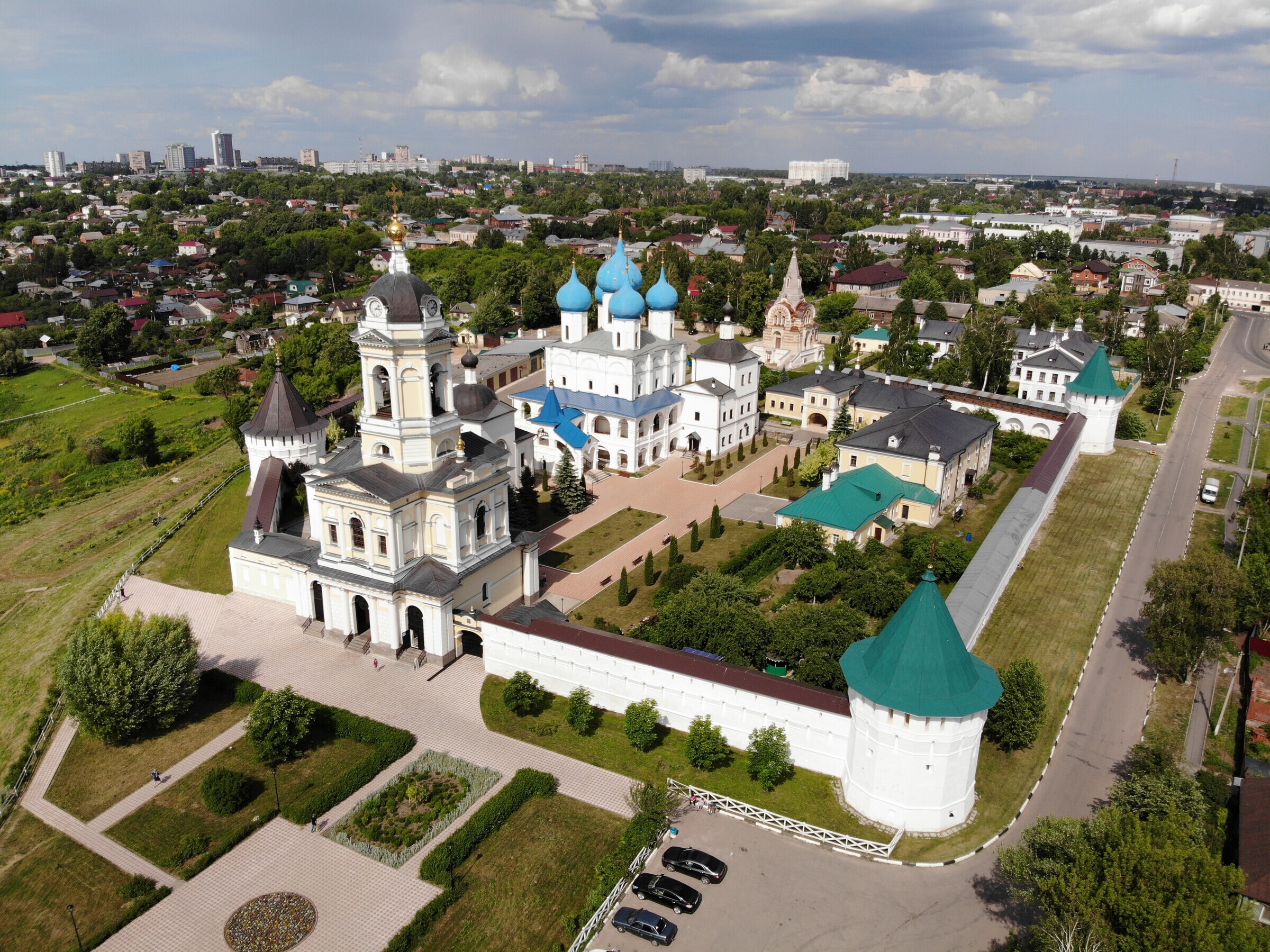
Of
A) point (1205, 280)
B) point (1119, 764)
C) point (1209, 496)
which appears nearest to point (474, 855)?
point (1119, 764)

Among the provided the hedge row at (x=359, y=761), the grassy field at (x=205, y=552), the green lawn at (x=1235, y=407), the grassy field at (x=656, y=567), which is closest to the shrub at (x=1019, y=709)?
the grassy field at (x=656, y=567)

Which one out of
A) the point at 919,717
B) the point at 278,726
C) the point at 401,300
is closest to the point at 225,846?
the point at 278,726

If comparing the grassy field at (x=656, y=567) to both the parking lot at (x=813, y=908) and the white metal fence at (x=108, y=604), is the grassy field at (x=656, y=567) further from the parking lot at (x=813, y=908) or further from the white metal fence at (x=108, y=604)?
the white metal fence at (x=108, y=604)

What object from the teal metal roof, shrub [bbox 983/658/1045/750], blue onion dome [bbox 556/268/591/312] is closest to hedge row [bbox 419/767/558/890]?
shrub [bbox 983/658/1045/750]

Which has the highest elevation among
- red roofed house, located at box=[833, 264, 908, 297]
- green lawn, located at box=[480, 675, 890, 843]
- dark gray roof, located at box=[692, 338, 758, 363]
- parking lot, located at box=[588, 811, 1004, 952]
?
red roofed house, located at box=[833, 264, 908, 297]

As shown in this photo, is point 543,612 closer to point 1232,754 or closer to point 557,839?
point 557,839

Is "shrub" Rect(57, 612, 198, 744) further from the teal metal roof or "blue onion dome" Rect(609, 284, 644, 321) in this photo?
"blue onion dome" Rect(609, 284, 644, 321)

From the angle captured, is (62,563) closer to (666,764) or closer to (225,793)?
(225,793)
